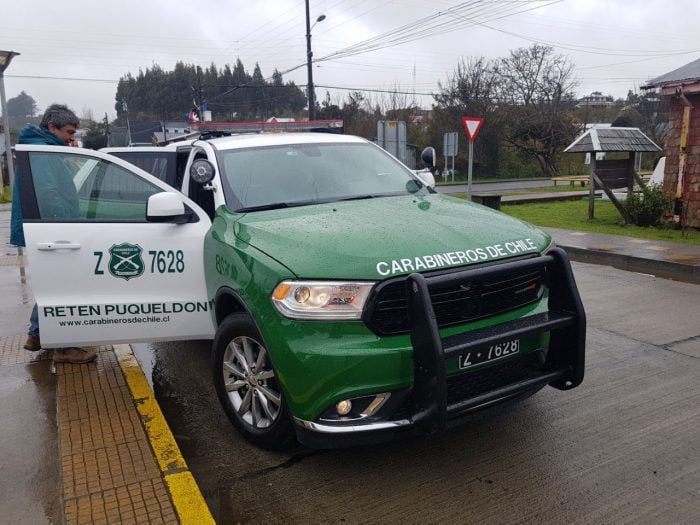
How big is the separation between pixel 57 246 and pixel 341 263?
219 centimetres

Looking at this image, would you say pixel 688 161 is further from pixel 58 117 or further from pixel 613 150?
pixel 58 117

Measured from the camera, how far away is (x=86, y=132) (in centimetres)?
7025

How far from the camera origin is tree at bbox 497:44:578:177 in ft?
124

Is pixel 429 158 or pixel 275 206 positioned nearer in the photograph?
pixel 275 206

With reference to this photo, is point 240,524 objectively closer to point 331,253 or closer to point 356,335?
point 356,335

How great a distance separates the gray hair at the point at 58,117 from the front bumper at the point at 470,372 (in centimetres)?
361

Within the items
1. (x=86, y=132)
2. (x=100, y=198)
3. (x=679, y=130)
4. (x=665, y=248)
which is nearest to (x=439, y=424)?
(x=100, y=198)

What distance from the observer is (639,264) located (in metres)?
9.14

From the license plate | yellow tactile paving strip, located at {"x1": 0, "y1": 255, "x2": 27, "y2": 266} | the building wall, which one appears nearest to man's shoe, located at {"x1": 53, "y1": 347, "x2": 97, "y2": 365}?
the license plate

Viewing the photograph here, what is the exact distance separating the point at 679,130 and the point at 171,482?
12031 mm

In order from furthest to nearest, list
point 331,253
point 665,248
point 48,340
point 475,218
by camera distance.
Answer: point 665,248
point 48,340
point 475,218
point 331,253

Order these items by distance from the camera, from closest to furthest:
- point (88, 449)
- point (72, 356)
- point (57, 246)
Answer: point (88, 449) → point (57, 246) → point (72, 356)

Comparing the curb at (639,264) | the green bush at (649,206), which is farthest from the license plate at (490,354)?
the green bush at (649,206)

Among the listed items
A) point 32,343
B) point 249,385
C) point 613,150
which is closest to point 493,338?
point 249,385
